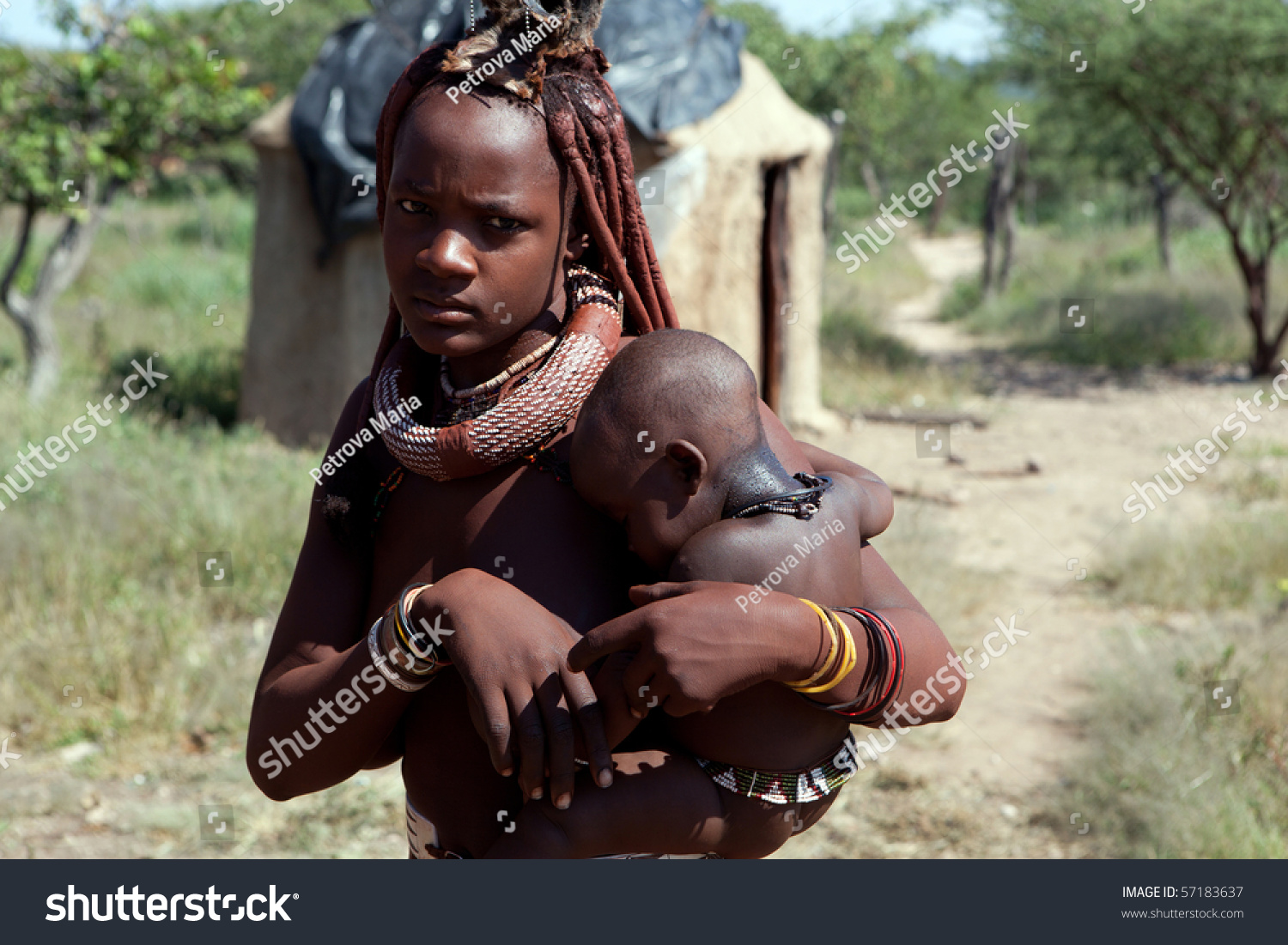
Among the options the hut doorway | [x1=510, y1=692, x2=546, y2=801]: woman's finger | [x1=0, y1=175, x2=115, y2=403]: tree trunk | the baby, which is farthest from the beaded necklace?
[x1=0, y1=175, x2=115, y2=403]: tree trunk

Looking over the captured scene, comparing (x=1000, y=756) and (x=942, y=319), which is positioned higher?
(x=1000, y=756)

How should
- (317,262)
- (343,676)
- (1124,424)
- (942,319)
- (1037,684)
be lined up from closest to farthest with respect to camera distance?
1. (343,676)
2. (1037,684)
3. (317,262)
4. (1124,424)
5. (942,319)

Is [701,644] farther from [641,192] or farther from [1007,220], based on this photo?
[1007,220]

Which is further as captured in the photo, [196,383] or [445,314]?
[196,383]

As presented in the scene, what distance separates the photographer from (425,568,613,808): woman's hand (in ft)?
4.10

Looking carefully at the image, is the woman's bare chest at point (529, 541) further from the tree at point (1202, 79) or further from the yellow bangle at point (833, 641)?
the tree at point (1202, 79)

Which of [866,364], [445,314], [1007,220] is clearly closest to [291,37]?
[1007,220]

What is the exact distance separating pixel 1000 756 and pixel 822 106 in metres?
14.2

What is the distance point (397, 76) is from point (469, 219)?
20.5 ft

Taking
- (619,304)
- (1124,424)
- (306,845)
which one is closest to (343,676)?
(619,304)

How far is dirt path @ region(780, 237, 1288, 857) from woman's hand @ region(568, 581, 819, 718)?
3.05 meters

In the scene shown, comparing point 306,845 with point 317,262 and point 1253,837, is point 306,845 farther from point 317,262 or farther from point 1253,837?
point 317,262

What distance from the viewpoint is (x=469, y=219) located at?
140 cm
